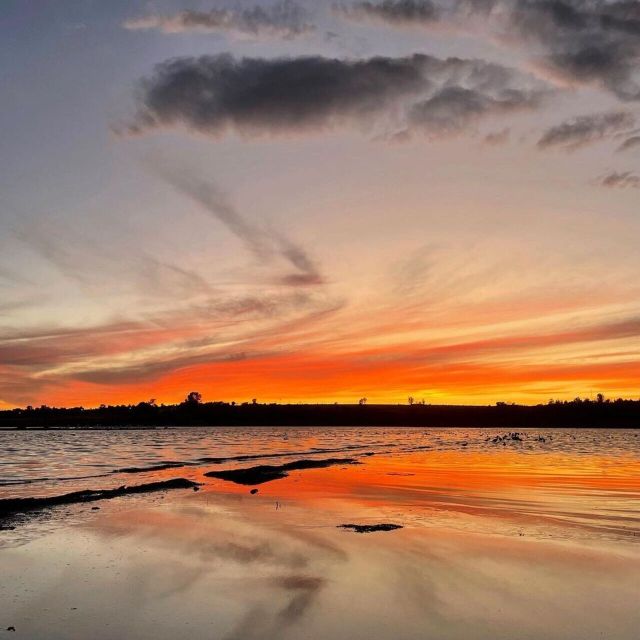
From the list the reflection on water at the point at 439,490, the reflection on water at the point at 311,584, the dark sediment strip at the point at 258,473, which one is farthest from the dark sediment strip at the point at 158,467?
the reflection on water at the point at 311,584

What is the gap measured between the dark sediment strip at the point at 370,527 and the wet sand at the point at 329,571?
356 mm

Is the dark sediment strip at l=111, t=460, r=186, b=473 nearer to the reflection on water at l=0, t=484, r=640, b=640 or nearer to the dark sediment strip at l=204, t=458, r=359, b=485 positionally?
the dark sediment strip at l=204, t=458, r=359, b=485

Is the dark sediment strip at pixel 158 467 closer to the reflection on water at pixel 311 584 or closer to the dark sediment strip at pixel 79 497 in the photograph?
the dark sediment strip at pixel 79 497

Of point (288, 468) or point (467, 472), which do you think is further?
point (288, 468)

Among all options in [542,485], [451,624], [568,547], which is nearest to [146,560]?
[451,624]

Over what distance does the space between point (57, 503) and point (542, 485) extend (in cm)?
2479

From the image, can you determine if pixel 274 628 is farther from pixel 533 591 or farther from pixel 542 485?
pixel 542 485

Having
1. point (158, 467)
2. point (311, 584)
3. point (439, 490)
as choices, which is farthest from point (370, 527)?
point (158, 467)

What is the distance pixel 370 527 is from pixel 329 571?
19.4 feet

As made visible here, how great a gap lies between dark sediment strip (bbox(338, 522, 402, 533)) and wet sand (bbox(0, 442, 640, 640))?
356mm

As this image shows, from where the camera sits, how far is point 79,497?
29.3 m

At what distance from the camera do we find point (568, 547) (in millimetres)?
17094

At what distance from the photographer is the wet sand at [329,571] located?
11031 mm

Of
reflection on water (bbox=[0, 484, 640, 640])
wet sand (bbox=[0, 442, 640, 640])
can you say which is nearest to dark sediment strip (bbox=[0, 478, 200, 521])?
wet sand (bbox=[0, 442, 640, 640])
